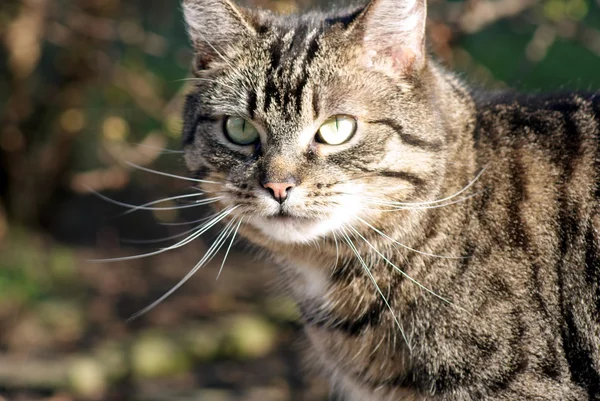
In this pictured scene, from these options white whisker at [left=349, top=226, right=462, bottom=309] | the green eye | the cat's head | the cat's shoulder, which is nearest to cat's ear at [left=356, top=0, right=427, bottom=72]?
the cat's head

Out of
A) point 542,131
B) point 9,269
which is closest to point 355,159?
point 542,131

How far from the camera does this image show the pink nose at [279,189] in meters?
2.30

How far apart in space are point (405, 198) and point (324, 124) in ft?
1.21

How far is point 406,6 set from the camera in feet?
7.94

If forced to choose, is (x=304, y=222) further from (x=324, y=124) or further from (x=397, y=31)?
(x=397, y=31)

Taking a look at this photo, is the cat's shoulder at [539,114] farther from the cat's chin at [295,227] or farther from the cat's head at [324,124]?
the cat's chin at [295,227]

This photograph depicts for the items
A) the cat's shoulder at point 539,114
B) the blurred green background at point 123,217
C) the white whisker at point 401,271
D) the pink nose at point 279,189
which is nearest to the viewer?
the pink nose at point 279,189

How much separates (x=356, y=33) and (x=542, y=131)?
76cm

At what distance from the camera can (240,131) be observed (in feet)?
8.30

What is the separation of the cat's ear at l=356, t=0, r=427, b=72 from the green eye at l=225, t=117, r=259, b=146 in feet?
1.58

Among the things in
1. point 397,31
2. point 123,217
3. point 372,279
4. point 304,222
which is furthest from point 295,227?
point 123,217

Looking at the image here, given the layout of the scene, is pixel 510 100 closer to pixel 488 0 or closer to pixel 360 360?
pixel 360 360

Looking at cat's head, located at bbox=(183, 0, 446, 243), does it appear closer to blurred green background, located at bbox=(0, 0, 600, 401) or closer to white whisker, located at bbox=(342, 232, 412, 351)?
white whisker, located at bbox=(342, 232, 412, 351)

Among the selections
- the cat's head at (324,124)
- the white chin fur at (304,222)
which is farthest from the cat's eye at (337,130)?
the white chin fur at (304,222)
